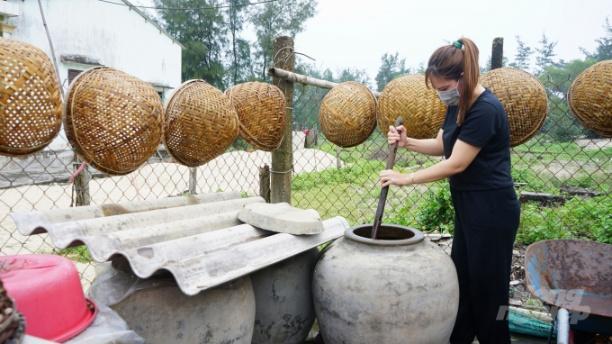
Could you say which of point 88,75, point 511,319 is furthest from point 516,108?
point 88,75

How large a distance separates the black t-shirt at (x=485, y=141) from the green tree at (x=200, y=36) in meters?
24.2

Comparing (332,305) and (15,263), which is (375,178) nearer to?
(332,305)

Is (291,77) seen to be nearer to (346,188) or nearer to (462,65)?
(462,65)

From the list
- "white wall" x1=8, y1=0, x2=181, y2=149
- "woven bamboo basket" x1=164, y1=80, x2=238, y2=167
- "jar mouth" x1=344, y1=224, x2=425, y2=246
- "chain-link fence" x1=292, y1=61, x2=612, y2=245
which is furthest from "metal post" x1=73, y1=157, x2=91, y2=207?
"white wall" x1=8, y1=0, x2=181, y2=149

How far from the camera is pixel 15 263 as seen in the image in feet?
5.48

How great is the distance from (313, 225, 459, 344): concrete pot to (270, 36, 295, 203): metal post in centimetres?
118

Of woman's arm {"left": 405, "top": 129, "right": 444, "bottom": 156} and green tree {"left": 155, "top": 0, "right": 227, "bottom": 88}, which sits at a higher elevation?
green tree {"left": 155, "top": 0, "right": 227, "bottom": 88}

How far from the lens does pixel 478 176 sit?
7.96 ft

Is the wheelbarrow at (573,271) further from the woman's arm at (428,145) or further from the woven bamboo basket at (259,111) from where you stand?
the woven bamboo basket at (259,111)

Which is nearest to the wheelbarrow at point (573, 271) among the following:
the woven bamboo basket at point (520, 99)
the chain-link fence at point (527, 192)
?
the woven bamboo basket at point (520, 99)

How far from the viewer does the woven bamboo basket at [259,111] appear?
3.01 meters

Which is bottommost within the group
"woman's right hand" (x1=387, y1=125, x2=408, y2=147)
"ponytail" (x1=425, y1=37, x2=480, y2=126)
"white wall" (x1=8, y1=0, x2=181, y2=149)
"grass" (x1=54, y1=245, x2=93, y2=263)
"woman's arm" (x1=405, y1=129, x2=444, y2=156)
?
"grass" (x1=54, y1=245, x2=93, y2=263)

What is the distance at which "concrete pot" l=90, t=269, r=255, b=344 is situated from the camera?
1956 millimetres

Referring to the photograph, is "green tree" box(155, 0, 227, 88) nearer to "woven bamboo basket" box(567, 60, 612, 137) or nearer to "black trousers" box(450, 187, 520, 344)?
"woven bamboo basket" box(567, 60, 612, 137)
